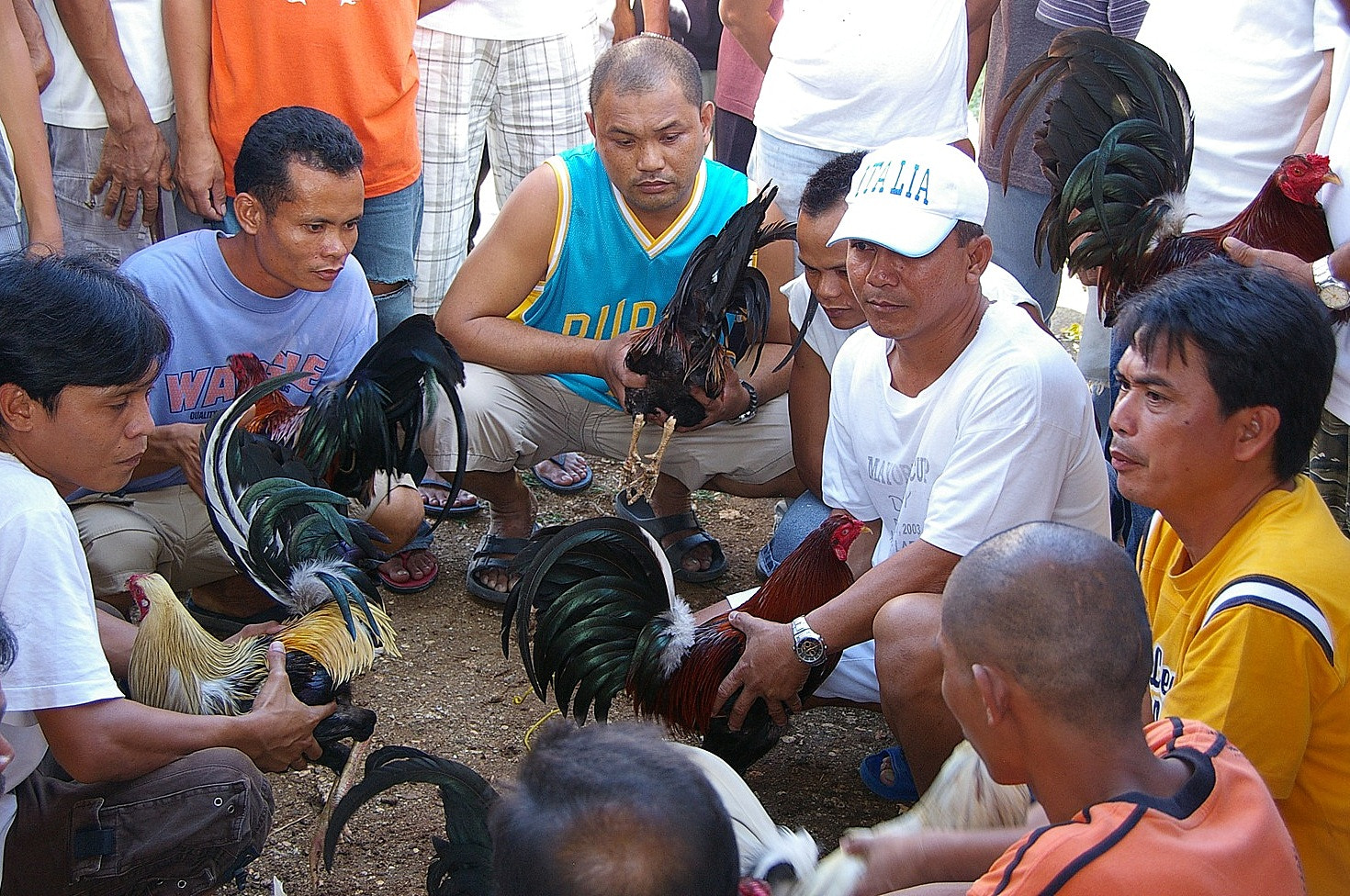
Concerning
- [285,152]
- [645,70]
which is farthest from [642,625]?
[645,70]

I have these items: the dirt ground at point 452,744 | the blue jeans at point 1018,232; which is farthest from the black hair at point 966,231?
the blue jeans at point 1018,232

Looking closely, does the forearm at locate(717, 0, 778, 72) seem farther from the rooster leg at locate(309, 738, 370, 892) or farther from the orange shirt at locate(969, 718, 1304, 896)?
the orange shirt at locate(969, 718, 1304, 896)

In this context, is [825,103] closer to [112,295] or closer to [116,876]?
[112,295]

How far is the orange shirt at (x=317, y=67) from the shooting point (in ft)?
14.1

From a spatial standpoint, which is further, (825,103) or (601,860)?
(825,103)

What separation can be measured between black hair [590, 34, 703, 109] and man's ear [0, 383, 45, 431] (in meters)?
2.50

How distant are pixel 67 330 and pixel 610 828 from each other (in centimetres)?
178

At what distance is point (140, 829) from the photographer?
255cm

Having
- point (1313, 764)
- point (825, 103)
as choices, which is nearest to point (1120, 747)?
point (1313, 764)

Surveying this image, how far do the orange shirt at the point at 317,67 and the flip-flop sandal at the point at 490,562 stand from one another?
4.92ft

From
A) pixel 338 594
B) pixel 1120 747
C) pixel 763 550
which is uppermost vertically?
pixel 1120 747

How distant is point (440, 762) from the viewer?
7.90 ft

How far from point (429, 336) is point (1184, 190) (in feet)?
9.21

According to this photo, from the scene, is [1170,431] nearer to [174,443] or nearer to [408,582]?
[174,443]
